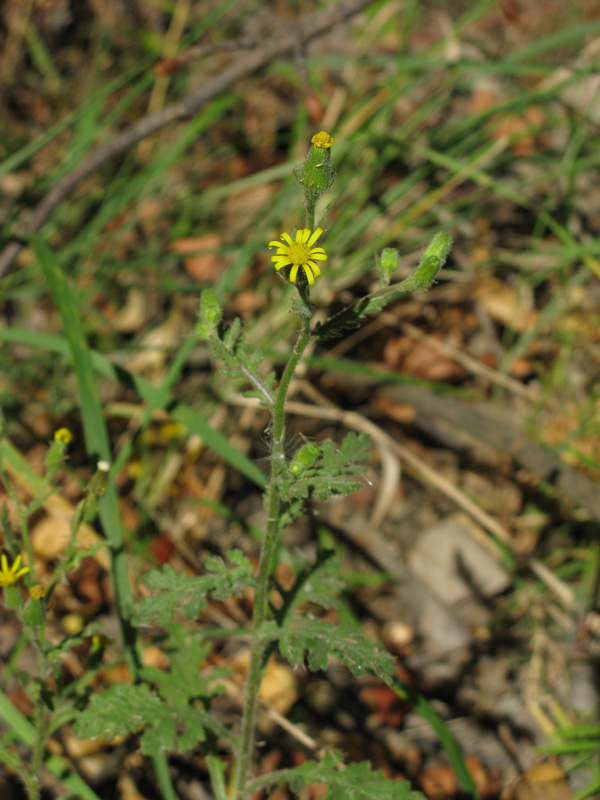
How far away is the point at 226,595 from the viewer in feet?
5.28

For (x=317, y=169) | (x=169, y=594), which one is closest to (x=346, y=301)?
(x=317, y=169)

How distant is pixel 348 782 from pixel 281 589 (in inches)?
19.8

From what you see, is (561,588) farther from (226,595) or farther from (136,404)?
(136,404)

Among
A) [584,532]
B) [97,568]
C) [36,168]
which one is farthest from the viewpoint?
[36,168]

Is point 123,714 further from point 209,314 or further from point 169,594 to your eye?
point 209,314

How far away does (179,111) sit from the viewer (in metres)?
2.93

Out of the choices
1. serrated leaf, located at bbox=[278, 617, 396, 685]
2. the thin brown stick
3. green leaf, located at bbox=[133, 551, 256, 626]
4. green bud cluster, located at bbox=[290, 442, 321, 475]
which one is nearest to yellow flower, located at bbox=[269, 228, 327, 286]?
green bud cluster, located at bbox=[290, 442, 321, 475]

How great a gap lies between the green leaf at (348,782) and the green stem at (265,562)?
133 millimetres

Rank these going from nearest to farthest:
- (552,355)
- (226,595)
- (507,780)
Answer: (226,595) < (507,780) < (552,355)

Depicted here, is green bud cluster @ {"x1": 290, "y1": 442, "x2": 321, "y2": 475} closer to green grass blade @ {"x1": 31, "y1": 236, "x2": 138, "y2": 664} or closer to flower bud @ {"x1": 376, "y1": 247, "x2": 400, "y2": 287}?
flower bud @ {"x1": 376, "y1": 247, "x2": 400, "y2": 287}

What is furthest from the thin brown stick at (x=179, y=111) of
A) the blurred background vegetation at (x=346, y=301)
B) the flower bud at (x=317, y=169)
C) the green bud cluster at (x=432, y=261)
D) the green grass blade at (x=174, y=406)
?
the green bud cluster at (x=432, y=261)

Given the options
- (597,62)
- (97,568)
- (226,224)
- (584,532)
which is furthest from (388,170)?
(97,568)

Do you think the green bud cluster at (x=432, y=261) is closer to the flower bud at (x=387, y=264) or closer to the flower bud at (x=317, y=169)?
the flower bud at (x=387, y=264)

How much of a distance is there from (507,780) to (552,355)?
1955 millimetres
